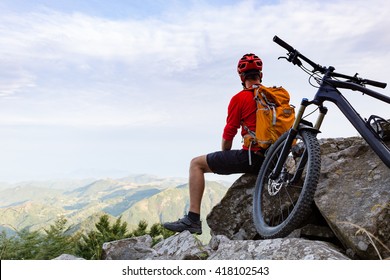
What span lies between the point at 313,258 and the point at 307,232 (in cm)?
235

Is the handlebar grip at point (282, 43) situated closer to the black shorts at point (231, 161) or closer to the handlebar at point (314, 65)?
the handlebar at point (314, 65)

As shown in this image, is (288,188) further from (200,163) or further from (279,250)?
(279,250)

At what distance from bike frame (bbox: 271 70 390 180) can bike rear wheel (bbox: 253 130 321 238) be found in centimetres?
13

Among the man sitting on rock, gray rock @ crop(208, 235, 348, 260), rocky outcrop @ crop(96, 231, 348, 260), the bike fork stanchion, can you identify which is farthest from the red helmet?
gray rock @ crop(208, 235, 348, 260)

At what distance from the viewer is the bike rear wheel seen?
5.47m

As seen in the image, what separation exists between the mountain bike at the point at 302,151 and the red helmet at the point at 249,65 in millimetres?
925

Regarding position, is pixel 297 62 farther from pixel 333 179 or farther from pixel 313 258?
pixel 313 258

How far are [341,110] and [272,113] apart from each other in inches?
54.4

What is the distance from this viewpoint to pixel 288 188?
24.3 ft

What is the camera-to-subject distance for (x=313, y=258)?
181 inches

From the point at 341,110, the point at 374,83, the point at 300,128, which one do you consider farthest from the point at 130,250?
the point at 374,83

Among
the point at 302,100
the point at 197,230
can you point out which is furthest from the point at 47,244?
the point at 302,100

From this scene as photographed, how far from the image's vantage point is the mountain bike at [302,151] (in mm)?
A: 5473

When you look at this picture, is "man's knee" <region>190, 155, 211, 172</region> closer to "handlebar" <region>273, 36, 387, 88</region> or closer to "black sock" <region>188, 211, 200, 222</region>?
"black sock" <region>188, 211, 200, 222</region>
